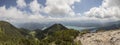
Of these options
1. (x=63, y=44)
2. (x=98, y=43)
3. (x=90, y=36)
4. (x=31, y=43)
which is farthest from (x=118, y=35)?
(x=31, y=43)

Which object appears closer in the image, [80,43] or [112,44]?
[112,44]

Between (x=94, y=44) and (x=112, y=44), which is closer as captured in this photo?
(x=112, y=44)

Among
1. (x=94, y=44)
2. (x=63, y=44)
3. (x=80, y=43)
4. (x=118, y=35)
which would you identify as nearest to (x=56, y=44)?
(x=63, y=44)

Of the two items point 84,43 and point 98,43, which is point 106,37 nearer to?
point 98,43

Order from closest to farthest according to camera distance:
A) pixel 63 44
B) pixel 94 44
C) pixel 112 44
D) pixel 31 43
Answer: pixel 112 44
pixel 94 44
pixel 63 44
pixel 31 43

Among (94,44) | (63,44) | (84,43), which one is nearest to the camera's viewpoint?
(94,44)

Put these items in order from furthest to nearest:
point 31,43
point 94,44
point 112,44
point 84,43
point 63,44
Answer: point 31,43 → point 63,44 → point 84,43 → point 94,44 → point 112,44

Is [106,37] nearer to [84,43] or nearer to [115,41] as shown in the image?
[115,41]

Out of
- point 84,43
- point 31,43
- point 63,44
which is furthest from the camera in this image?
point 31,43
